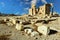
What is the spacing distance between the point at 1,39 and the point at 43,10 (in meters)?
36.5

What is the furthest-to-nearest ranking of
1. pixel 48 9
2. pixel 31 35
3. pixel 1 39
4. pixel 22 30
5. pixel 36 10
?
pixel 36 10 < pixel 48 9 < pixel 22 30 < pixel 31 35 < pixel 1 39

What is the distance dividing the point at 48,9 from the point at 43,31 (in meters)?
34.1

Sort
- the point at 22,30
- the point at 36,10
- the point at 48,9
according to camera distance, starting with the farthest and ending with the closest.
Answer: the point at 36,10
the point at 48,9
the point at 22,30

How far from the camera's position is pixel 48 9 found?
4275 cm

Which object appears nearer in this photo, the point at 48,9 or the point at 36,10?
the point at 48,9

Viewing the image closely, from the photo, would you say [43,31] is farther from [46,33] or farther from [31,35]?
[31,35]

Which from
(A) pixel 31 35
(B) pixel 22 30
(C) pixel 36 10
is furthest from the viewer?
(C) pixel 36 10

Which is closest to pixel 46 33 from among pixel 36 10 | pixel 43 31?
pixel 43 31

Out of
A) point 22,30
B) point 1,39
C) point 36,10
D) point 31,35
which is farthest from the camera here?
point 36,10

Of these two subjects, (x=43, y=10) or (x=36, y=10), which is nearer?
(x=43, y=10)

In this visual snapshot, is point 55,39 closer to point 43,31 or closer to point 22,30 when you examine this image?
point 43,31

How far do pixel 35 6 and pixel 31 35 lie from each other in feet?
144

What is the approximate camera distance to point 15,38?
8.15 metres

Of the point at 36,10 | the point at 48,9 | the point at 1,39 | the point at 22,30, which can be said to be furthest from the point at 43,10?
the point at 1,39
